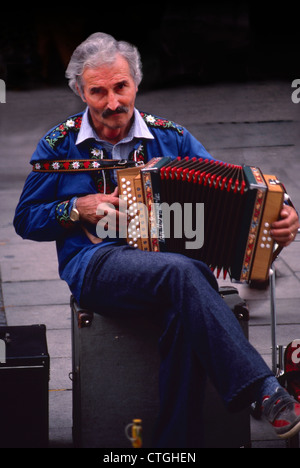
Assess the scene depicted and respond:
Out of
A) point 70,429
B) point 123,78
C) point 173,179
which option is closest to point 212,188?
point 173,179

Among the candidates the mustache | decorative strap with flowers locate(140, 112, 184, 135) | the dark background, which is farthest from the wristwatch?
the dark background

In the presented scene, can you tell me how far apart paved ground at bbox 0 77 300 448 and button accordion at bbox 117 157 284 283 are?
856 millimetres

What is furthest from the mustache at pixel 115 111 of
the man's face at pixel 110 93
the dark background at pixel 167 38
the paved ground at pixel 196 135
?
the dark background at pixel 167 38

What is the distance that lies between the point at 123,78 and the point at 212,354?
1265mm

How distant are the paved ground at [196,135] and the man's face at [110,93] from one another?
4.51ft

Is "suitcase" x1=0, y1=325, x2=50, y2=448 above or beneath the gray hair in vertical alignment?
beneath

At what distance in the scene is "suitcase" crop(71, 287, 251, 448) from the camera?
3.61 metres

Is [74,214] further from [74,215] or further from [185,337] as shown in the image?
[185,337]

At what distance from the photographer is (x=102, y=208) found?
371 centimetres

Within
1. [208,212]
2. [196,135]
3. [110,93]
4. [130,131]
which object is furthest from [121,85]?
[196,135]

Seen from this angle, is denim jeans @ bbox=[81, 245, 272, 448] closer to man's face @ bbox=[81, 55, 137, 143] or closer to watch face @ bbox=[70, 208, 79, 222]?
watch face @ bbox=[70, 208, 79, 222]

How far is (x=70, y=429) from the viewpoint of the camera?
406cm

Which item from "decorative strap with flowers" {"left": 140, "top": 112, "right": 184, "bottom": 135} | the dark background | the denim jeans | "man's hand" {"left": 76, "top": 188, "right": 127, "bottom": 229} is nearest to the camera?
the denim jeans

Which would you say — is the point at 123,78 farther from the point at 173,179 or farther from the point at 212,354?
the point at 212,354
